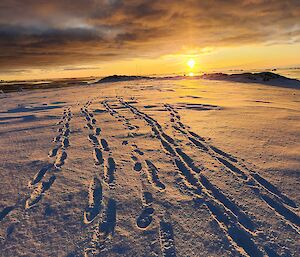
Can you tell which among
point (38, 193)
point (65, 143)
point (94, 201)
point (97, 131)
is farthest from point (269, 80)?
point (38, 193)

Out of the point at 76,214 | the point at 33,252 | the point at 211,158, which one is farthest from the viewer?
the point at 211,158

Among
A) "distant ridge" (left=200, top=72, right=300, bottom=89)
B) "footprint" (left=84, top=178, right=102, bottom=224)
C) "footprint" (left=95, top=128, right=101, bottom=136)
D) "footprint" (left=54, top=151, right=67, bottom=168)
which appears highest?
"footprint" (left=95, top=128, right=101, bottom=136)

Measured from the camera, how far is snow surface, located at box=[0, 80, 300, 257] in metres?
3.40

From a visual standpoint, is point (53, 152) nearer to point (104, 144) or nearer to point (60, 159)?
point (60, 159)

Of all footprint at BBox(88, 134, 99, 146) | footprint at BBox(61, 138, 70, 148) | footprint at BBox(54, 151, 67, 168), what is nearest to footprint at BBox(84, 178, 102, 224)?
footprint at BBox(54, 151, 67, 168)

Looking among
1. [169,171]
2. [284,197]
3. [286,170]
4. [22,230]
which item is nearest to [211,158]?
[169,171]

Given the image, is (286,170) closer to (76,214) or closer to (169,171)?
(169,171)

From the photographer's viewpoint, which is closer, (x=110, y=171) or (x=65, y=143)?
(x=110, y=171)

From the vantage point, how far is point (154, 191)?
459 centimetres

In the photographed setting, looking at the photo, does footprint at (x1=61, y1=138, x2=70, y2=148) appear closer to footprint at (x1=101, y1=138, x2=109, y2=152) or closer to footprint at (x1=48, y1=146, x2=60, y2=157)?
footprint at (x1=48, y1=146, x2=60, y2=157)

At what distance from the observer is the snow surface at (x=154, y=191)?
11.2 ft

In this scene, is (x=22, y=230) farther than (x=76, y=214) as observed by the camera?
No

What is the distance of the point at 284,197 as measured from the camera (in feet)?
13.7

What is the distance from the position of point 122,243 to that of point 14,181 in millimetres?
2784
